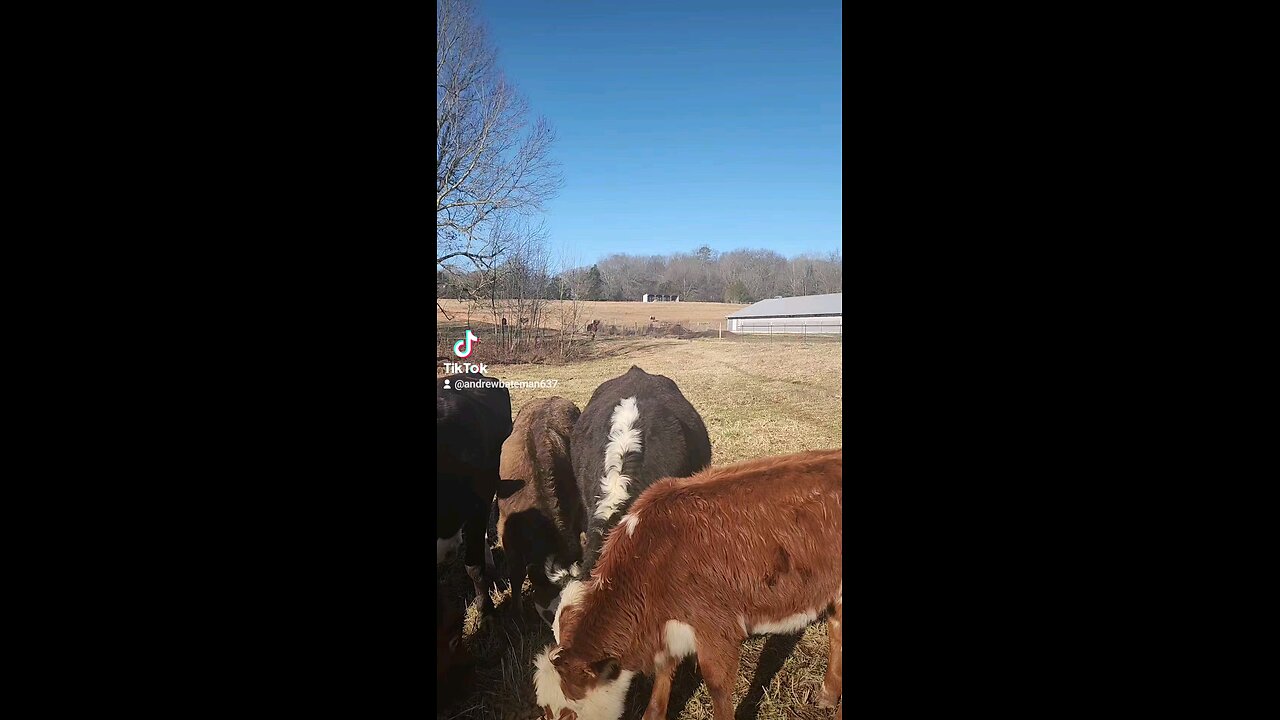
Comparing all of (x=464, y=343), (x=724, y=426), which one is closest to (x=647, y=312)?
(x=724, y=426)

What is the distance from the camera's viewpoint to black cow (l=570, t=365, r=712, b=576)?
1.76 m

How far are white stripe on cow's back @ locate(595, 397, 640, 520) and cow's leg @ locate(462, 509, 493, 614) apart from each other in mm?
592

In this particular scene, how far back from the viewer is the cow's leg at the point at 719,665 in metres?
1.51

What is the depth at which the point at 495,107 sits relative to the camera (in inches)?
75.4

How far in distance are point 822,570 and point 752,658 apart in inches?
17.1

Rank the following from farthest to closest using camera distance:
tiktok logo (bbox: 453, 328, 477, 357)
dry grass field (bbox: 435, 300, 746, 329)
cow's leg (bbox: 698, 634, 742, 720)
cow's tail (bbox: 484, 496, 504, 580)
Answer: cow's tail (bbox: 484, 496, 504, 580) < dry grass field (bbox: 435, 300, 746, 329) < tiktok logo (bbox: 453, 328, 477, 357) < cow's leg (bbox: 698, 634, 742, 720)

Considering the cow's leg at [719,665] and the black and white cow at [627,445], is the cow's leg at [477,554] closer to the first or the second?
the black and white cow at [627,445]

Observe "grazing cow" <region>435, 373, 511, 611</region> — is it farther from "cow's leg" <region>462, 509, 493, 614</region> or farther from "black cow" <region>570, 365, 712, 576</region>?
"black cow" <region>570, 365, 712, 576</region>

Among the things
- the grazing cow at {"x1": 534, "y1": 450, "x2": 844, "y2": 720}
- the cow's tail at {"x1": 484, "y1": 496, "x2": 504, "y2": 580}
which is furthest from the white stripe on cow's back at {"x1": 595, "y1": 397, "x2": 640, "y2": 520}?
the cow's tail at {"x1": 484, "y1": 496, "x2": 504, "y2": 580}

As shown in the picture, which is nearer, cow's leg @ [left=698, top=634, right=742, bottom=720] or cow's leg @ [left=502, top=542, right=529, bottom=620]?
cow's leg @ [left=698, top=634, right=742, bottom=720]

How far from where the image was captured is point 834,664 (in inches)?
65.5

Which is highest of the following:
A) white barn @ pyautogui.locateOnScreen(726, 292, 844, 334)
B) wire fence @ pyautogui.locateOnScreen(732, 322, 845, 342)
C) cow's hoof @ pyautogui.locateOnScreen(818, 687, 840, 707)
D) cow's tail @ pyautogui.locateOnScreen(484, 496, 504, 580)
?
white barn @ pyautogui.locateOnScreen(726, 292, 844, 334)

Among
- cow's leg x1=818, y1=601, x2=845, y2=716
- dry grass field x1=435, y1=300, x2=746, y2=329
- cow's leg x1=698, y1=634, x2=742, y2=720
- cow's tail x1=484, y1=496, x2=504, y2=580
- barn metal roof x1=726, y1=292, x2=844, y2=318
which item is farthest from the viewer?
cow's tail x1=484, y1=496, x2=504, y2=580
